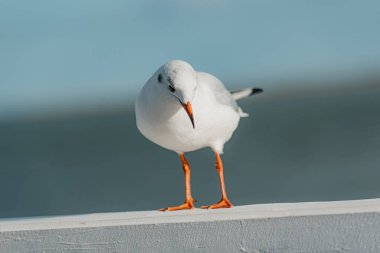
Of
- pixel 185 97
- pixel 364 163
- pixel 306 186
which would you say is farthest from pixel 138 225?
pixel 364 163

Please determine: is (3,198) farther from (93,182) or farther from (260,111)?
(260,111)

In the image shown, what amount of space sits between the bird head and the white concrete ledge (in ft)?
3.01

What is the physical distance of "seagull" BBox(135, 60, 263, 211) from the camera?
10.7ft

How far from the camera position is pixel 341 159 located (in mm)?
13734

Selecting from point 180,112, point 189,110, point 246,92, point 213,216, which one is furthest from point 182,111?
point 246,92

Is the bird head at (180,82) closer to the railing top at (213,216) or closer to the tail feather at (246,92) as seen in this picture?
the railing top at (213,216)

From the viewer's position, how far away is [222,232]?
2.18 meters

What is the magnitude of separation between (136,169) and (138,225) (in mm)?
11669

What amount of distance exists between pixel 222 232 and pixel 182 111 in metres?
1.31

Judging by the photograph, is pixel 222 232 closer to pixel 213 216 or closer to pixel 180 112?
pixel 213 216

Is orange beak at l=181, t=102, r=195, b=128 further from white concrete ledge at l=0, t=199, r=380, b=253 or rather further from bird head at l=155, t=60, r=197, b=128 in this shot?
white concrete ledge at l=0, t=199, r=380, b=253

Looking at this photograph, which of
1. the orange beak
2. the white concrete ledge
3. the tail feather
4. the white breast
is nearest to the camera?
the white concrete ledge

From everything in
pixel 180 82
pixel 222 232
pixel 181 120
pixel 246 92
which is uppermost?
pixel 246 92

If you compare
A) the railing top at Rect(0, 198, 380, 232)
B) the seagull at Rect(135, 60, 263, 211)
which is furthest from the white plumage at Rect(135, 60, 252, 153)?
the railing top at Rect(0, 198, 380, 232)
